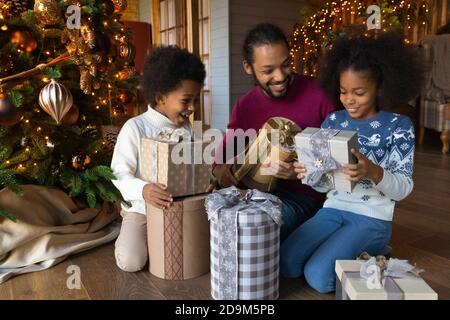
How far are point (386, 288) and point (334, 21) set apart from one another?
425 centimetres

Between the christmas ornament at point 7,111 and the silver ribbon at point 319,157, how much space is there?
1008mm

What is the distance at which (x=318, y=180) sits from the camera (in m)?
1.26

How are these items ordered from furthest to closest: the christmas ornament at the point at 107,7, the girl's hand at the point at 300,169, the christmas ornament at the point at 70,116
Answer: the christmas ornament at the point at 107,7
the christmas ornament at the point at 70,116
the girl's hand at the point at 300,169

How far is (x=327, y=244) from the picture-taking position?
139cm

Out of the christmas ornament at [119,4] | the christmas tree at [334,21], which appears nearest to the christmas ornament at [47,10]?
the christmas ornament at [119,4]

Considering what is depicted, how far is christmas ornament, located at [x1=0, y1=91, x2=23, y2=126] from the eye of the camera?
1.45 metres

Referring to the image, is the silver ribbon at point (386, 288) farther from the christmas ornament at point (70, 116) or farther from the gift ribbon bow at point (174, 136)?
the christmas ornament at point (70, 116)

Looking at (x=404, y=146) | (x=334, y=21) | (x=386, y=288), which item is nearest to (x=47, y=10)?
(x=404, y=146)

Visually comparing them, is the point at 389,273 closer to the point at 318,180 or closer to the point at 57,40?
the point at 318,180

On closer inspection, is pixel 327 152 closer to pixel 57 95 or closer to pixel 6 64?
pixel 57 95

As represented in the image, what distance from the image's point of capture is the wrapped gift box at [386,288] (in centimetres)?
94

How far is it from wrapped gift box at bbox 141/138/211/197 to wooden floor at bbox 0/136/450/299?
319 millimetres

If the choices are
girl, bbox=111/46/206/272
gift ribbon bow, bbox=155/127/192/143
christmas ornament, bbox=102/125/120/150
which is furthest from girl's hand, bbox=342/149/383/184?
christmas ornament, bbox=102/125/120/150

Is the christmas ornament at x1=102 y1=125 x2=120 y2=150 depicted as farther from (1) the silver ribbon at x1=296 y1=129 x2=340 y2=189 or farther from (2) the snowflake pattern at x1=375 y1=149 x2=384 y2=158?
(2) the snowflake pattern at x1=375 y1=149 x2=384 y2=158
